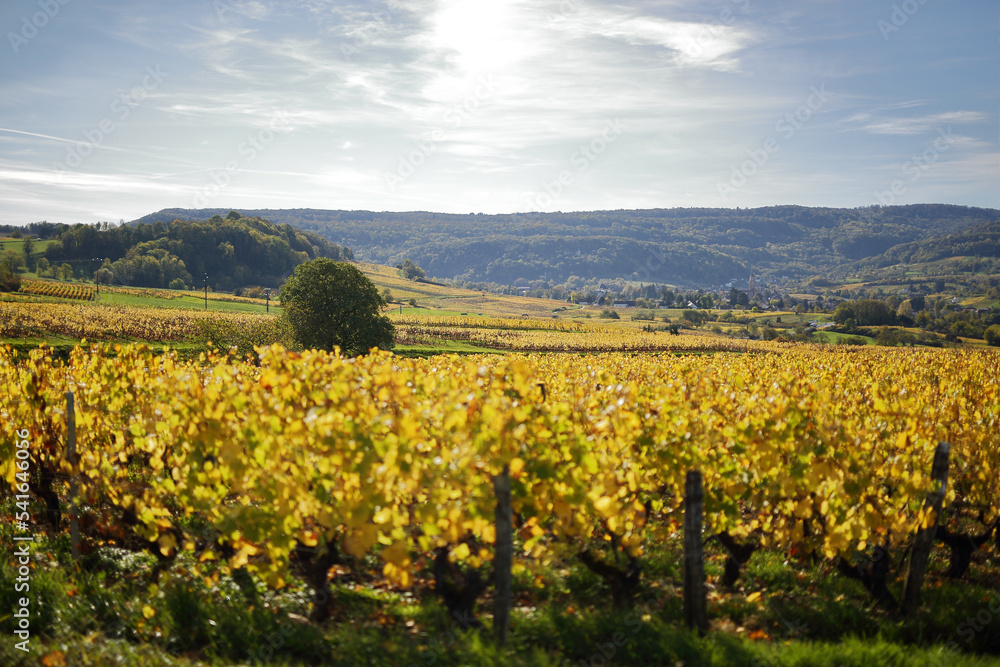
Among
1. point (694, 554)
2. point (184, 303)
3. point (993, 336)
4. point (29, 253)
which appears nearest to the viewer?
point (694, 554)

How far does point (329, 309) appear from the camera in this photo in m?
32.2

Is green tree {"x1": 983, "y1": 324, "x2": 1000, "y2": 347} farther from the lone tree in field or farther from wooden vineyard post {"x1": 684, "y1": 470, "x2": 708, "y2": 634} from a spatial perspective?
wooden vineyard post {"x1": 684, "y1": 470, "x2": 708, "y2": 634}

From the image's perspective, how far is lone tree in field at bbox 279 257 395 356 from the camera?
106 feet

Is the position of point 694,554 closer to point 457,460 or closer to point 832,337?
point 457,460

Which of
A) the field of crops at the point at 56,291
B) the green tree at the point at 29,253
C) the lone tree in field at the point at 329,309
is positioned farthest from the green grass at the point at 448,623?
the green tree at the point at 29,253

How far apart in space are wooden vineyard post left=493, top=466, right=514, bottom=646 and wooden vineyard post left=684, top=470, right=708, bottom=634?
1.90 meters

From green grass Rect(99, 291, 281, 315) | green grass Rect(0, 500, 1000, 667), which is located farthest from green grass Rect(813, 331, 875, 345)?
green grass Rect(0, 500, 1000, 667)

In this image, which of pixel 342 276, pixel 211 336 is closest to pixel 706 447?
pixel 342 276

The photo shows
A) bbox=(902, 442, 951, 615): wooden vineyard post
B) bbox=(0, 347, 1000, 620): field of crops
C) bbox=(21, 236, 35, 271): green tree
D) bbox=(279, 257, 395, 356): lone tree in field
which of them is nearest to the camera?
bbox=(0, 347, 1000, 620): field of crops

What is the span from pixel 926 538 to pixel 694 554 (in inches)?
110

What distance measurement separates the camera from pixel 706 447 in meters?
6.72

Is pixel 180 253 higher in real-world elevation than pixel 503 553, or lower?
higher

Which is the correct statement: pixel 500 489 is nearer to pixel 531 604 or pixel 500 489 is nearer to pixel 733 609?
pixel 531 604

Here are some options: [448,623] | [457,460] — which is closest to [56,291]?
[448,623]
